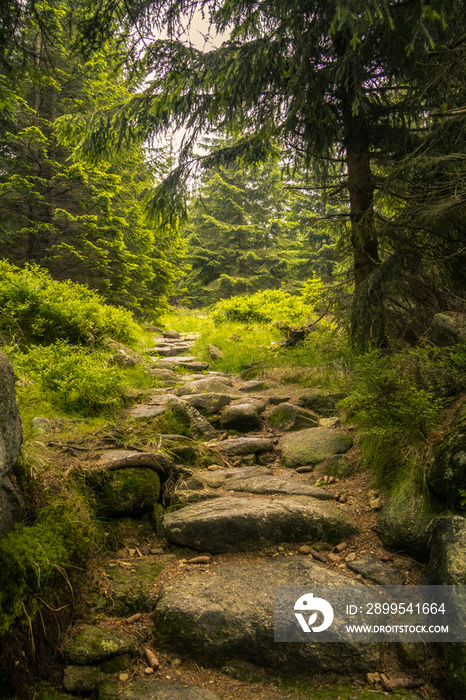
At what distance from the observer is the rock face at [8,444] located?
7.01 ft

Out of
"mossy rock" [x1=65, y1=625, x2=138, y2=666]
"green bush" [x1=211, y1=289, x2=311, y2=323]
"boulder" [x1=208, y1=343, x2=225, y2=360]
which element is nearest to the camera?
"mossy rock" [x1=65, y1=625, x2=138, y2=666]

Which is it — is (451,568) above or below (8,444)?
below

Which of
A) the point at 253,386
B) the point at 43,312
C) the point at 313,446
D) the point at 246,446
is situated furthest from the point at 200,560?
the point at 43,312

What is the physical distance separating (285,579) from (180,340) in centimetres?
1001

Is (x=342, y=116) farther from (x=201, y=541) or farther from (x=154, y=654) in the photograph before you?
(x=154, y=654)

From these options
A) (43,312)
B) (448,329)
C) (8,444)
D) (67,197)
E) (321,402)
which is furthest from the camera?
(67,197)

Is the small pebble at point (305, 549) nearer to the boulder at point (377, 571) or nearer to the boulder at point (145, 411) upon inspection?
the boulder at point (377, 571)

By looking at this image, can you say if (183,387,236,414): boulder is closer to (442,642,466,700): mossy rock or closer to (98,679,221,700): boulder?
(98,679,221,700): boulder

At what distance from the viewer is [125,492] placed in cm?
311

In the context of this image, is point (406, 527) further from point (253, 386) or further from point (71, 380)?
point (253, 386)

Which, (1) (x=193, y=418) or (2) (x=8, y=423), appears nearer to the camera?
(2) (x=8, y=423)

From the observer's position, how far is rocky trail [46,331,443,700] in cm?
204

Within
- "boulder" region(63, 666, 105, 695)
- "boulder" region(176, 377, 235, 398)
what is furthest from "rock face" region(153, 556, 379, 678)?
"boulder" region(176, 377, 235, 398)

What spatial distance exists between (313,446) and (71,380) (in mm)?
3096
